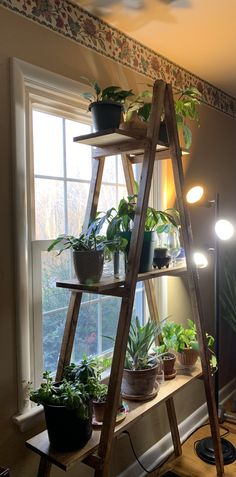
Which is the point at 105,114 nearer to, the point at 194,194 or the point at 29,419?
the point at 194,194

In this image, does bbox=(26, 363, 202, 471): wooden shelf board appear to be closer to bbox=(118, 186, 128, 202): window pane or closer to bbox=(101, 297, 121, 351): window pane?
bbox=(101, 297, 121, 351): window pane

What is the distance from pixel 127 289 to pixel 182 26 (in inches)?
51.0

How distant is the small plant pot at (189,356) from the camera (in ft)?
6.25

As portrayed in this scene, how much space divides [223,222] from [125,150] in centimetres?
84

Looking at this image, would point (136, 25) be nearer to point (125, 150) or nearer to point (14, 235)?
point (125, 150)

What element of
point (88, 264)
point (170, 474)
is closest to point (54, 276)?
point (88, 264)

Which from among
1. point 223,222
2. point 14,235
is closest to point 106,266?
point 14,235

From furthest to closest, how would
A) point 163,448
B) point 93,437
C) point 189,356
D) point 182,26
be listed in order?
point 163,448 → point 189,356 → point 182,26 → point 93,437

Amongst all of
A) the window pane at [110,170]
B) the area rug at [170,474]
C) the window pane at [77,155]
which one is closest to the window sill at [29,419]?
the area rug at [170,474]

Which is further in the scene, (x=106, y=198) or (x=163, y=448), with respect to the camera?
(x=163, y=448)

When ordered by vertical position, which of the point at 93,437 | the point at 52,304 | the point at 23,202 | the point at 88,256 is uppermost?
the point at 23,202

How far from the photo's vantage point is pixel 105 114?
4.78 feet

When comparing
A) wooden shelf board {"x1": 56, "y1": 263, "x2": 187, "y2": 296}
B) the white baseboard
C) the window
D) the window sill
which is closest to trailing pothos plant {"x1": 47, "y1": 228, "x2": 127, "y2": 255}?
wooden shelf board {"x1": 56, "y1": 263, "x2": 187, "y2": 296}

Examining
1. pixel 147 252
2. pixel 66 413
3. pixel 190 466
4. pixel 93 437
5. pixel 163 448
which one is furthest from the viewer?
pixel 163 448
